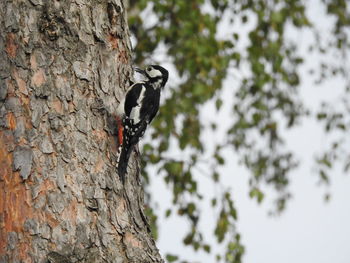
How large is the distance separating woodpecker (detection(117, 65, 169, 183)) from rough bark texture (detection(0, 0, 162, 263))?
0.07 m

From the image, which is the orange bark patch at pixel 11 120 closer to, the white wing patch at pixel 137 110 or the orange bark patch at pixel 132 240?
the orange bark patch at pixel 132 240

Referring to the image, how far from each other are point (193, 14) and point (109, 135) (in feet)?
7.33

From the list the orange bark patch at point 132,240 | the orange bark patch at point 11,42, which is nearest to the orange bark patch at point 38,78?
the orange bark patch at point 11,42

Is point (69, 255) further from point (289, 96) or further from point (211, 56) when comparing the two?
point (289, 96)

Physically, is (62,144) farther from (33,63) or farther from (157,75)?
(157,75)

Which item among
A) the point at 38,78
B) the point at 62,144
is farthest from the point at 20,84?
the point at 62,144

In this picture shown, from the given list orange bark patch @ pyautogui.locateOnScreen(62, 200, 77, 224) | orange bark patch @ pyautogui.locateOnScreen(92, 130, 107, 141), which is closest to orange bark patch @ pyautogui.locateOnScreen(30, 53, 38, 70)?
orange bark patch @ pyautogui.locateOnScreen(92, 130, 107, 141)

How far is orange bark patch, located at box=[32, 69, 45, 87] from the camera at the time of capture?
2.65 metres

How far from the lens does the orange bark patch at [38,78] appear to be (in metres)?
2.65

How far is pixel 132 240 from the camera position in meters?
2.66

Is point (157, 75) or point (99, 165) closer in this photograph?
point (99, 165)

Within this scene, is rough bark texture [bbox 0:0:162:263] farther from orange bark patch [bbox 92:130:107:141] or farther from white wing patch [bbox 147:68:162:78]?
white wing patch [bbox 147:68:162:78]

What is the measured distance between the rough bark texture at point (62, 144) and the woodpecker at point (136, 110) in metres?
0.07

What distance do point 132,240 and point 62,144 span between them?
509mm
